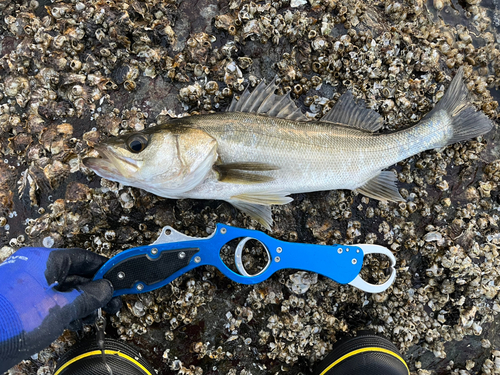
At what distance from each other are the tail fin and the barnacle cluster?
6.2 inches

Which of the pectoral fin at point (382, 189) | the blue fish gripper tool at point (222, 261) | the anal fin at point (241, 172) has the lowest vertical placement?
the blue fish gripper tool at point (222, 261)

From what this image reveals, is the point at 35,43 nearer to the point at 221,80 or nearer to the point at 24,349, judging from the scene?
the point at 221,80

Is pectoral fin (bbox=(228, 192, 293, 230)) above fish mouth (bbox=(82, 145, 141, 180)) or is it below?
below

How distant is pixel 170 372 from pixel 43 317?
3.60 ft

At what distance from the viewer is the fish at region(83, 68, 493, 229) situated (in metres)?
2.16

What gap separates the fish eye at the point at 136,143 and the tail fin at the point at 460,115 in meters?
2.27

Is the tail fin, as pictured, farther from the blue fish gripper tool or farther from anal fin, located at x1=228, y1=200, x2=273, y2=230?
anal fin, located at x1=228, y1=200, x2=273, y2=230

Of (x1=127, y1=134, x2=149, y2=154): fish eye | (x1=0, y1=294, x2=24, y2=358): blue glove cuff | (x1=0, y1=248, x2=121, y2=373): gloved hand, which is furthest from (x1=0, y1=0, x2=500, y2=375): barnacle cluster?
(x1=0, y1=294, x2=24, y2=358): blue glove cuff

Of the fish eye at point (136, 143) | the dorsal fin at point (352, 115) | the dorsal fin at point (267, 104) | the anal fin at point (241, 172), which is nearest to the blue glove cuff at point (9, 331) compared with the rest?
the fish eye at point (136, 143)

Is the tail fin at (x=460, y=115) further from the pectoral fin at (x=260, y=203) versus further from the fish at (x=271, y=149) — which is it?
the pectoral fin at (x=260, y=203)

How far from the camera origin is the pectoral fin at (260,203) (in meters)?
2.41

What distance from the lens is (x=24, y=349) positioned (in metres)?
1.85

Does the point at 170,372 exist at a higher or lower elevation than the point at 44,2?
lower

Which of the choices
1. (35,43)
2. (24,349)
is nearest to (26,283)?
(24,349)
